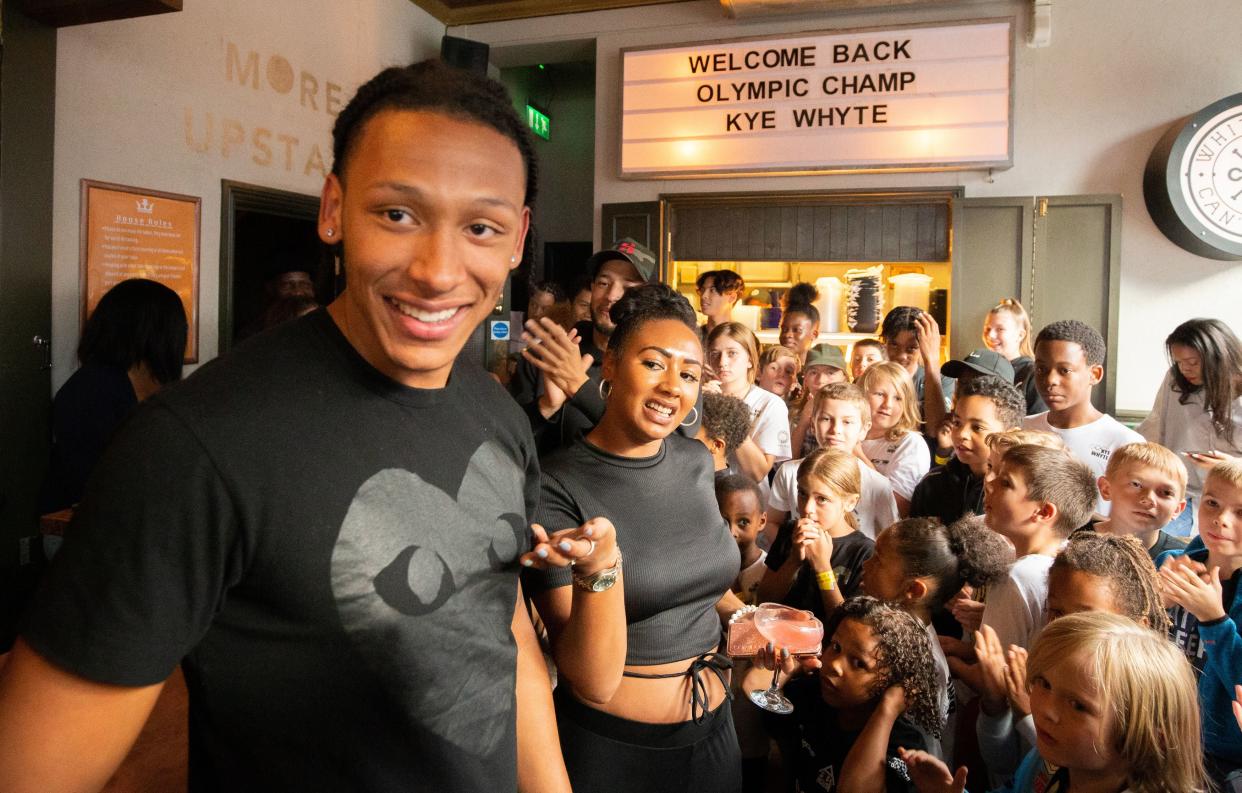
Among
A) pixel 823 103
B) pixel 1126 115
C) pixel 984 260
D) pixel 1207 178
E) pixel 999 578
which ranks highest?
pixel 823 103

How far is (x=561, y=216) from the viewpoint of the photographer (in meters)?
8.86

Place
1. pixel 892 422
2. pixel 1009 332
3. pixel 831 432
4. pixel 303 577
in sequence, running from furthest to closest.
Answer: pixel 1009 332, pixel 892 422, pixel 831 432, pixel 303 577

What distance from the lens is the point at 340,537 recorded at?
31.2 inches

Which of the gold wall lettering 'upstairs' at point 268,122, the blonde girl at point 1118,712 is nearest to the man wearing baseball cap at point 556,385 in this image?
the blonde girl at point 1118,712

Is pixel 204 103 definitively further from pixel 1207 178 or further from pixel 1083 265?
pixel 1207 178

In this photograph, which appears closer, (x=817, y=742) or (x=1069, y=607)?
(x=1069, y=607)

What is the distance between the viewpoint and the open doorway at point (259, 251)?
187 inches

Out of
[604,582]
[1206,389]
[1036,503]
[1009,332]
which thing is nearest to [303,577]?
[604,582]

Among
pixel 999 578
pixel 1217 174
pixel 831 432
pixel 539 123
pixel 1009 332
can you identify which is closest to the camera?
pixel 999 578

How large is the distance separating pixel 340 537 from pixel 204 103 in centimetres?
463

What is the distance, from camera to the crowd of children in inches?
56.8

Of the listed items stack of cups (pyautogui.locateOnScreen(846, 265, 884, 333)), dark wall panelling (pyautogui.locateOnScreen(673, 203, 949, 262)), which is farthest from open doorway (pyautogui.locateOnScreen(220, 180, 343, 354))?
stack of cups (pyautogui.locateOnScreen(846, 265, 884, 333))

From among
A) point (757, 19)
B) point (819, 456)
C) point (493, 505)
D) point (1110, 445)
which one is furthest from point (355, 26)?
point (493, 505)

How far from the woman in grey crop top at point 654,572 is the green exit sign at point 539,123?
279 inches
